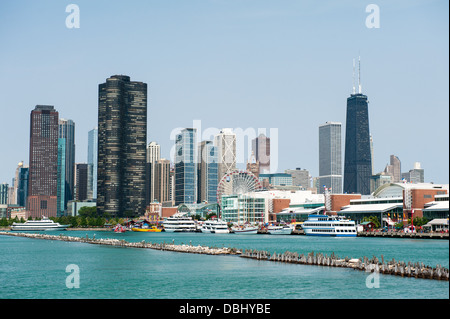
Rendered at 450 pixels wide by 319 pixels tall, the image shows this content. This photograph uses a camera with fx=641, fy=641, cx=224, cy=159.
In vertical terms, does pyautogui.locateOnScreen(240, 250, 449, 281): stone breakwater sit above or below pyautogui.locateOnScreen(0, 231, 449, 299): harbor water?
above

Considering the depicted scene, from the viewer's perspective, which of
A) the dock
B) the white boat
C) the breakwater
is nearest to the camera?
the breakwater

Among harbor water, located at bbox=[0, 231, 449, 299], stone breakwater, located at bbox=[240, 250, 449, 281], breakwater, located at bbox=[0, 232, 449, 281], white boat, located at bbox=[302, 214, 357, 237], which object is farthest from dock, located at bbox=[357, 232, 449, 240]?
stone breakwater, located at bbox=[240, 250, 449, 281]

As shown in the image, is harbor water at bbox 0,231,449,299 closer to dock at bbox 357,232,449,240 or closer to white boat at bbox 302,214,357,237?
dock at bbox 357,232,449,240

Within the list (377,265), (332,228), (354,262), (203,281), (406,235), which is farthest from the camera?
(332,228)

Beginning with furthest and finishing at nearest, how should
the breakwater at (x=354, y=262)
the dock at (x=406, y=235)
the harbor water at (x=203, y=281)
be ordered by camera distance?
the dock at (x=406, y=235) < the breakwater at (x=354, y=262) < the harbor water at (x=203, y=281)

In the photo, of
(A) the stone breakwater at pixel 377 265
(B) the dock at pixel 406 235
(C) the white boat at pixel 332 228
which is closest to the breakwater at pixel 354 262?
(A) the stone breakwater at pixel 377 265

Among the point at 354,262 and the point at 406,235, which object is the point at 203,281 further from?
the point at 406,235

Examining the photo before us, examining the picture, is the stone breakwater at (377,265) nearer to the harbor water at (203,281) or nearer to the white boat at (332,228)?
the harbor water at (203,281)

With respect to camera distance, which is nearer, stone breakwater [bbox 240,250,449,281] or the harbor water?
the harbor water

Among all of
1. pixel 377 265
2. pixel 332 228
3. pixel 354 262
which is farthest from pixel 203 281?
pixel 332 228
